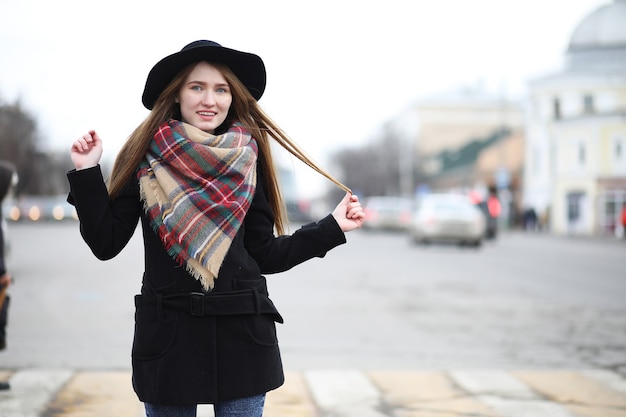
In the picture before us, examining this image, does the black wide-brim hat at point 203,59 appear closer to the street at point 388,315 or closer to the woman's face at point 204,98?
the woman's face at point 204,98

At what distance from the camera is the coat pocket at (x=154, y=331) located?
2.60 meters

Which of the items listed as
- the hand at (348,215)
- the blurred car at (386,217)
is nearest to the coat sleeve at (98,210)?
the hand at (348,215)

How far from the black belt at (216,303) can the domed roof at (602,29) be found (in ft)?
135

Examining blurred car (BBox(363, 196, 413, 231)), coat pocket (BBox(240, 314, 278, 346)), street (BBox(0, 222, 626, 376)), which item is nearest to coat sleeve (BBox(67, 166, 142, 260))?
coat pocket (BBox(240, 314, 278, 346))

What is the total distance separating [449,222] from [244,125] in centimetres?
2146

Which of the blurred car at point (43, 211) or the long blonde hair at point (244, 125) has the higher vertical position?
the long blonde hair at point (244, 125)

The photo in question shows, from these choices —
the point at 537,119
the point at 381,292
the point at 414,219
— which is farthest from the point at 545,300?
the point at 537,119

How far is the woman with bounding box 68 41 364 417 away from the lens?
2602 millimetres

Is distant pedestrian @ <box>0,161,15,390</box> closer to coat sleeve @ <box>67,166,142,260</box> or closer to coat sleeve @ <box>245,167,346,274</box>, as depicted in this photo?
coat sleeve @ <box>67,166,142,260</box>

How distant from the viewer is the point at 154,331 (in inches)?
103

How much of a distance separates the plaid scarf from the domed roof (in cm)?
4114

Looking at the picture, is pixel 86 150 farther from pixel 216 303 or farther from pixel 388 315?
pixel 388 315

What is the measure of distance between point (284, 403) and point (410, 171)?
81607 mm

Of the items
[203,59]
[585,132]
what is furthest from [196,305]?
[585,132]
